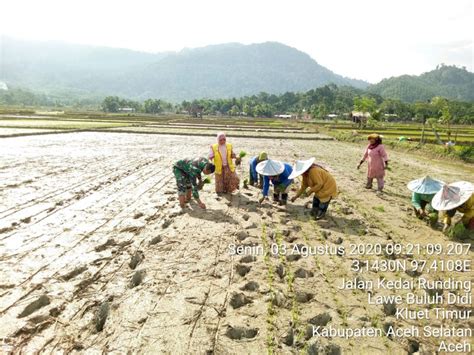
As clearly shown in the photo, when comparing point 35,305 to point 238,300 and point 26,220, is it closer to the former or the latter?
point 238,300

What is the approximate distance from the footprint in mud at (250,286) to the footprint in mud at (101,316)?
141 centimetres

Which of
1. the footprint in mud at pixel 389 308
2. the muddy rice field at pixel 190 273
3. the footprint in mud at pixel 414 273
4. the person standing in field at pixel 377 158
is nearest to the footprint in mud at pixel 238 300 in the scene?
the muddy rice field at pixel 190 273

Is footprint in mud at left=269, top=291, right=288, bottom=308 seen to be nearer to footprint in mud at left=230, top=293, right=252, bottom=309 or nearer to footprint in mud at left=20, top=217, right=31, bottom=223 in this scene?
footprint in mud at left=230, top=293, right=252, bottom=309

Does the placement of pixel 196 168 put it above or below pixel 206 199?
above

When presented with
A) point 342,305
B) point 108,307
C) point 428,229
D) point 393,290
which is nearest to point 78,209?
point 108,307

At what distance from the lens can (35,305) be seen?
3150 mm

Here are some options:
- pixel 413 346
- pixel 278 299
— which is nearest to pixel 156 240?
pixel 278 299

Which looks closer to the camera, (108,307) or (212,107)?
(108,307)

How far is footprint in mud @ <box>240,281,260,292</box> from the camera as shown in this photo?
3533mm

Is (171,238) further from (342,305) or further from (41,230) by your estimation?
(342,305)

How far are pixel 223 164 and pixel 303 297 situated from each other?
4094 millimetres

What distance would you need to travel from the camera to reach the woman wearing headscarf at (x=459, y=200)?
15.3 feet

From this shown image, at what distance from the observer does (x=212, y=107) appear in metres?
91.3

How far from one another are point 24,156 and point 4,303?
36.0 feet
